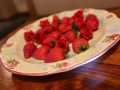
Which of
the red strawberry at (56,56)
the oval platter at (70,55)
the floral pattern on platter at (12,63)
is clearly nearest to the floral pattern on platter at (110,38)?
the oval platter at (70,55)

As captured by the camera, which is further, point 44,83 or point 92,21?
point 92,21

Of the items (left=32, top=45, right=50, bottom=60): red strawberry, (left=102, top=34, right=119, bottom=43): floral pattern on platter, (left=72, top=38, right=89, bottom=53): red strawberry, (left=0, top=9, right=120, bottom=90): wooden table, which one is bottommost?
(left=0, top=9, right=120, bottom=90): wooden table

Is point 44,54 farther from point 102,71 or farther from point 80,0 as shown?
point 80,0

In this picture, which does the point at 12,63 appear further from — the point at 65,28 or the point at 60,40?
the point at 65,28

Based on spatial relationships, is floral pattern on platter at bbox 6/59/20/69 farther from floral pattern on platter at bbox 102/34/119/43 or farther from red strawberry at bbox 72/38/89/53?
floral pattern on platter at bbox 102/34/119/43

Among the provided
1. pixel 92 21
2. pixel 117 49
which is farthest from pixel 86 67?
pixel 92 21

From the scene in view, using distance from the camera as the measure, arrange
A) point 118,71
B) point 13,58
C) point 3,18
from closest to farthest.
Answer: point 118,71 → point 13,58 → point 3,18

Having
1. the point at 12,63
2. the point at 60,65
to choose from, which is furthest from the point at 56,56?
the point at 12,63

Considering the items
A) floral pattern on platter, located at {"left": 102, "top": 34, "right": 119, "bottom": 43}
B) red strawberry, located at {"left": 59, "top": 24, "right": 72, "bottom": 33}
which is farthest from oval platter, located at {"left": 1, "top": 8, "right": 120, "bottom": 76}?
red strawberry, located at {"left": 59, "top": 24, "right": 72, "bottom": 33}
